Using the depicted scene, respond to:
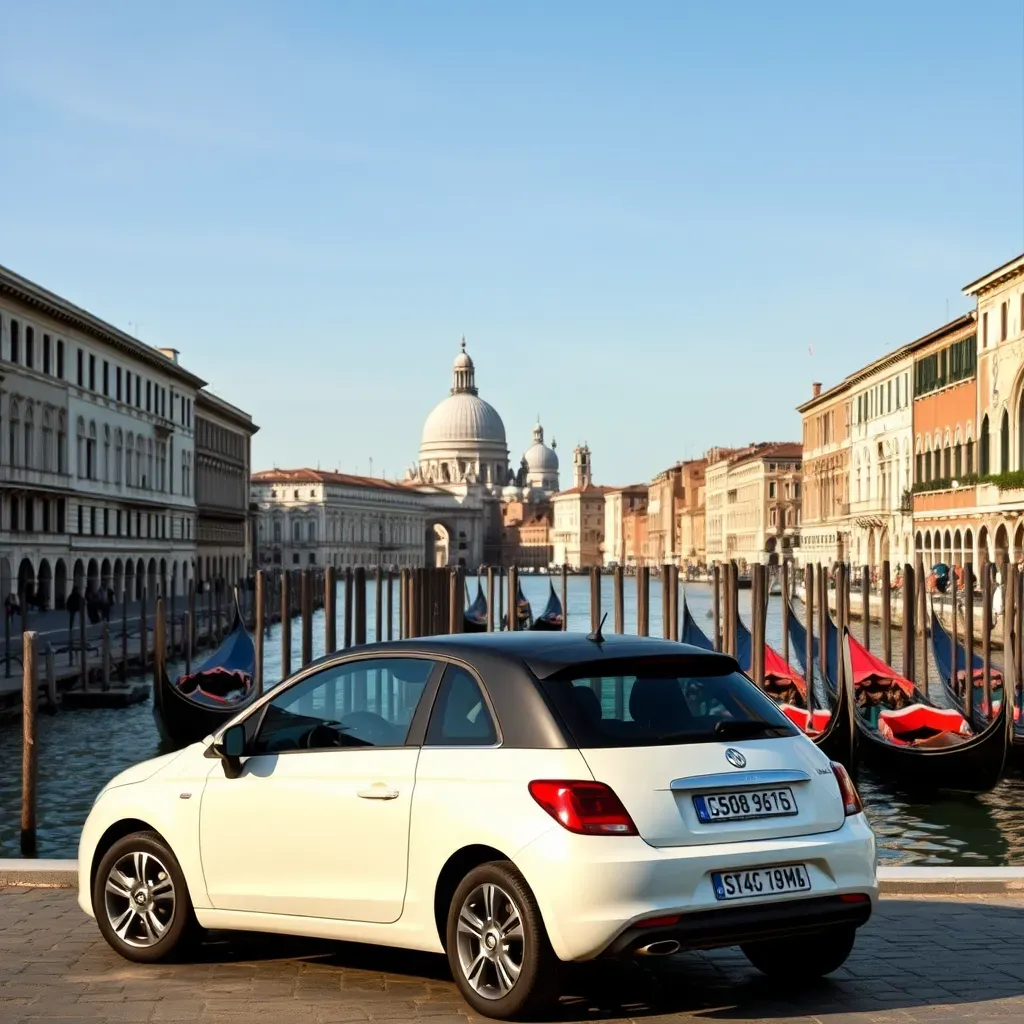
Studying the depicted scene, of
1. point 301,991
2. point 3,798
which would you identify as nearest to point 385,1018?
point 301,991

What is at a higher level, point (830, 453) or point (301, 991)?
point (830, 453)

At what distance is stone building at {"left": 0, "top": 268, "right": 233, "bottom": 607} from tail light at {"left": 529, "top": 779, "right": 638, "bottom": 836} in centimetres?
3290

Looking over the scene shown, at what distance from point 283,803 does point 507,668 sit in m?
1.02

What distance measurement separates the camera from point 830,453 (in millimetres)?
74875

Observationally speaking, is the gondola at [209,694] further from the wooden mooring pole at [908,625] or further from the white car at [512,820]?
the white car at [512,820]

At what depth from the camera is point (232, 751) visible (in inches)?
237

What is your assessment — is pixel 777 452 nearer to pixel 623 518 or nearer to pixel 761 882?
pixel 623 518

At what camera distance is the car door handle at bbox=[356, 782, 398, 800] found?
5.52 meters

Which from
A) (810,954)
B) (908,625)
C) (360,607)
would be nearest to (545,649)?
(810,954)

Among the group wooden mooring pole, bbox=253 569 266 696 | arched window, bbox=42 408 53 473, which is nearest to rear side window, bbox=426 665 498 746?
wooden mooring pole, bbox=253 569 266 696

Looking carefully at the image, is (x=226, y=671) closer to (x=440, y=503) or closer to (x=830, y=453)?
(x=830, y=453)

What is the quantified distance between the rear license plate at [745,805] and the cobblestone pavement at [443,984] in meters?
0.61

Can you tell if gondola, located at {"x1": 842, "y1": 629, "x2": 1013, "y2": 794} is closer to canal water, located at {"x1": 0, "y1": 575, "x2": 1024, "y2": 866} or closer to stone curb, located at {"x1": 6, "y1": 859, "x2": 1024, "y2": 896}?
canal water, located at {"x1": 0, "y1": 575, "x2": 1024, "y2": 866}

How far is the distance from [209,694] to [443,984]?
19323mm
